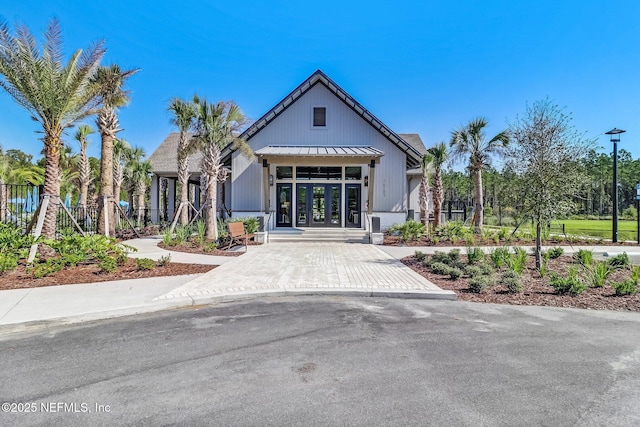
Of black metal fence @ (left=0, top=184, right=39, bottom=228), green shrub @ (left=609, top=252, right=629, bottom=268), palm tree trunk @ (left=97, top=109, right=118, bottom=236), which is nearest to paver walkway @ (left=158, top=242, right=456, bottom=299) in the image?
green shrub @ (left=609, top=252, right=629, bottom=268)

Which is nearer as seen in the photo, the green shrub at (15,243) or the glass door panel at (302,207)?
the green shrub at (15,243)

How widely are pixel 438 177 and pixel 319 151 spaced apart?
663 centimetres

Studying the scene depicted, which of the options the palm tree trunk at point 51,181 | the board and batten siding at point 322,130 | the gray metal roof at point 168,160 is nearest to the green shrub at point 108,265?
the palm tree trunk at point 51,181

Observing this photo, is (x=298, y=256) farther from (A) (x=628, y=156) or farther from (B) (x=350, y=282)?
(A) (x=628, y=156)

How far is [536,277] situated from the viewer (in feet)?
28.6

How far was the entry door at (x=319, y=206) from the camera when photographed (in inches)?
790

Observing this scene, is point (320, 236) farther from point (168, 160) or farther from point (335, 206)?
point (168, 160)

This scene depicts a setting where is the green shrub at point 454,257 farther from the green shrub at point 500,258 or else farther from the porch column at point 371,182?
the porch column at point 371,182

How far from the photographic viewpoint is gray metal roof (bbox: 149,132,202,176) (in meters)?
24.9

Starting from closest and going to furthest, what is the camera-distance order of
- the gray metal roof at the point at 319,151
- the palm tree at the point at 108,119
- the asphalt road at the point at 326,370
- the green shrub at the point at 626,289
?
the asphalt road at the point at 326,370, the green shrub at the point at 626,289, the palm tree at the point at 108,119, the gray metal roof at the point at 319,151

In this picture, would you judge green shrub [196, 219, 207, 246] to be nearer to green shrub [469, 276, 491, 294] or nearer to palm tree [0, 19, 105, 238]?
palm tree [0, 19, 105, 238]

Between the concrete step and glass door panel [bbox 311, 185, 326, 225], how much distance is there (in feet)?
6.25

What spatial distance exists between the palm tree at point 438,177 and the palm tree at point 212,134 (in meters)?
9.95

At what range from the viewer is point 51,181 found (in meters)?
9.82
